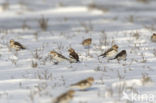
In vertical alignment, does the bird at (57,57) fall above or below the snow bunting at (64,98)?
above

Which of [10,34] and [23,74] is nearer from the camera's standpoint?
[23,74]

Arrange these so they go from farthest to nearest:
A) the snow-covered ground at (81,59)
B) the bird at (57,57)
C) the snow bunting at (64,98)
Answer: the bird at (57,57)
the snow-covered ground at (81,59)
the snow bunting at (64,98)

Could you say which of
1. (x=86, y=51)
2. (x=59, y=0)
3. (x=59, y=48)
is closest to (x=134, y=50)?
(x=86, y=51)

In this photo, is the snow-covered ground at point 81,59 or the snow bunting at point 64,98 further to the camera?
the snow-covered ground at point 81,59

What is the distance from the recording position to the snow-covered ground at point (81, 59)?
6.16 m

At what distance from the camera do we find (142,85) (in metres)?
6.68

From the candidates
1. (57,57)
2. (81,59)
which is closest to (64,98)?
(57,57)

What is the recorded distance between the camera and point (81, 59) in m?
8.61

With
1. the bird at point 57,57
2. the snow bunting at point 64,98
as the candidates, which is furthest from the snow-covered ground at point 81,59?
the snow bunting at point 64,98

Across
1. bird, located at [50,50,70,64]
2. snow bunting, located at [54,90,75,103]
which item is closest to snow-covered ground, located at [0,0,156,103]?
bird, located at [50,50,70,64]

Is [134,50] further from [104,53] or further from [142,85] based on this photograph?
[142,85]

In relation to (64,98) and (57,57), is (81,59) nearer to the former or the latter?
(57,57)

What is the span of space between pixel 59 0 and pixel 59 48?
1181 cm

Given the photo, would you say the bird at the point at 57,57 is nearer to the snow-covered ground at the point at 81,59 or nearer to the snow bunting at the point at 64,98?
the snow-covered ground at the point at 81,59
